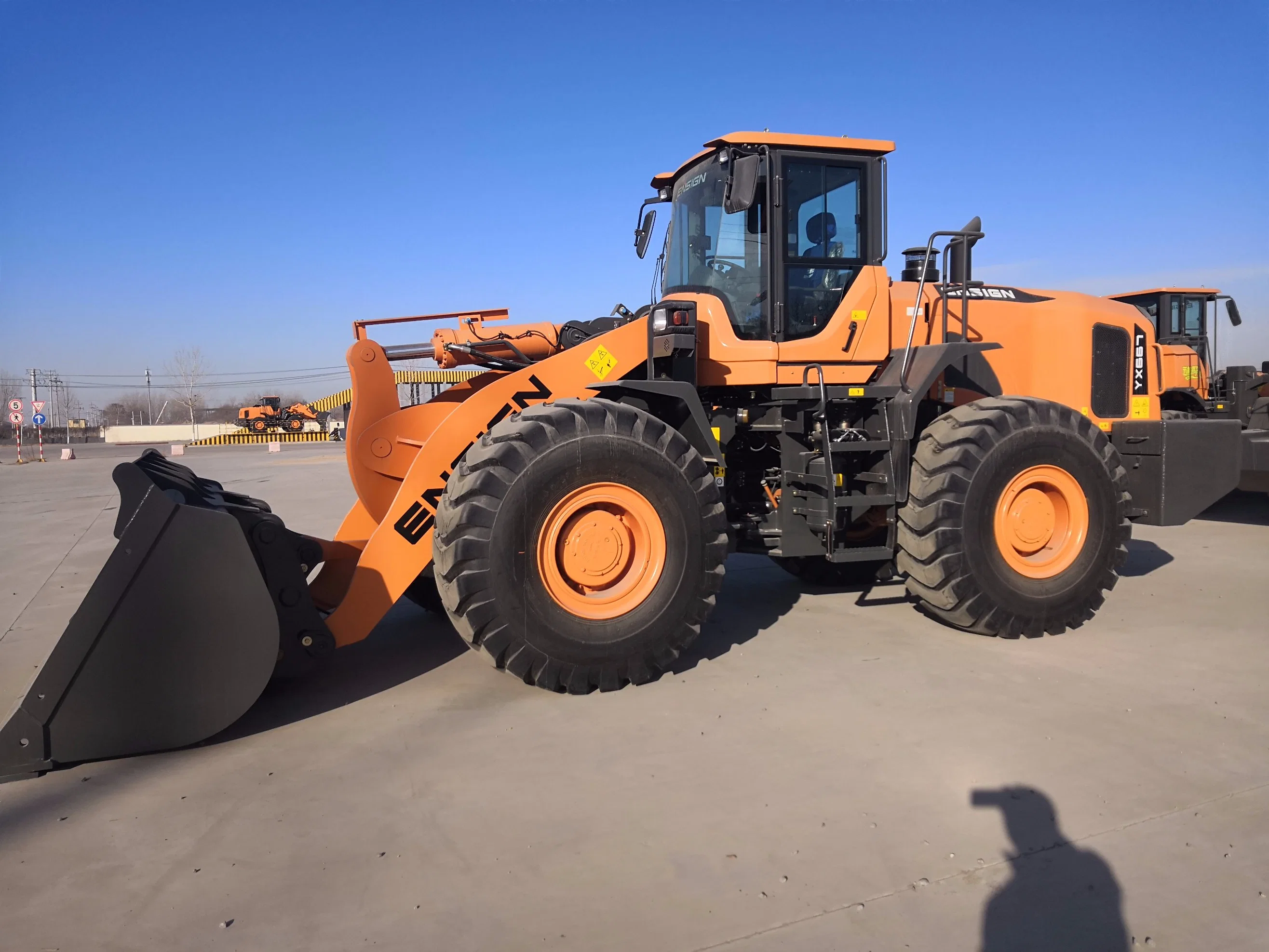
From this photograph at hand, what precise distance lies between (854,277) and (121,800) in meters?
4.94

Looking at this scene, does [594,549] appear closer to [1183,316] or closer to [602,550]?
[602,550]

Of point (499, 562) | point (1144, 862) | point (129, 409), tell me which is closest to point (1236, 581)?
point (1144, 862)

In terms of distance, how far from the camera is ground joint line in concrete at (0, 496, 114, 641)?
599 cm

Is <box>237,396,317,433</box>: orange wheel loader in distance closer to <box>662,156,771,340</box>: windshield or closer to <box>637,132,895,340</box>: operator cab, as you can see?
<box>662,156,771,340</box>: windshield

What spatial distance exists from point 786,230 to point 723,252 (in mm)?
439

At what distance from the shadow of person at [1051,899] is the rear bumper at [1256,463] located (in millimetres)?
7757

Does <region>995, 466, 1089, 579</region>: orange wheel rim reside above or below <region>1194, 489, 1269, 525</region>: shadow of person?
above

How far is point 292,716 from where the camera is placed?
163 inches

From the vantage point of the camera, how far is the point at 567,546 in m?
4.42

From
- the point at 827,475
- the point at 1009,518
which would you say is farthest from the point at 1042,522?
the point at 827,475

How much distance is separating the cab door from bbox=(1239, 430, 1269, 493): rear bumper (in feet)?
19.2

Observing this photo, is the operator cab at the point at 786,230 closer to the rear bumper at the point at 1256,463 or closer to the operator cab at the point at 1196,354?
the rear bumper at the point at 1256,463

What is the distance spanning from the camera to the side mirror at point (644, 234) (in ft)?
20.5

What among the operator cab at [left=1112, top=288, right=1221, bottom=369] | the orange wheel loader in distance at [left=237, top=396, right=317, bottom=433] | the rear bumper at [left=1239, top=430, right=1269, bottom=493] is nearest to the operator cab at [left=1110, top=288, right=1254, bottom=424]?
the operator cab at [left=1112, top=288, right=1221, bottom=369]
